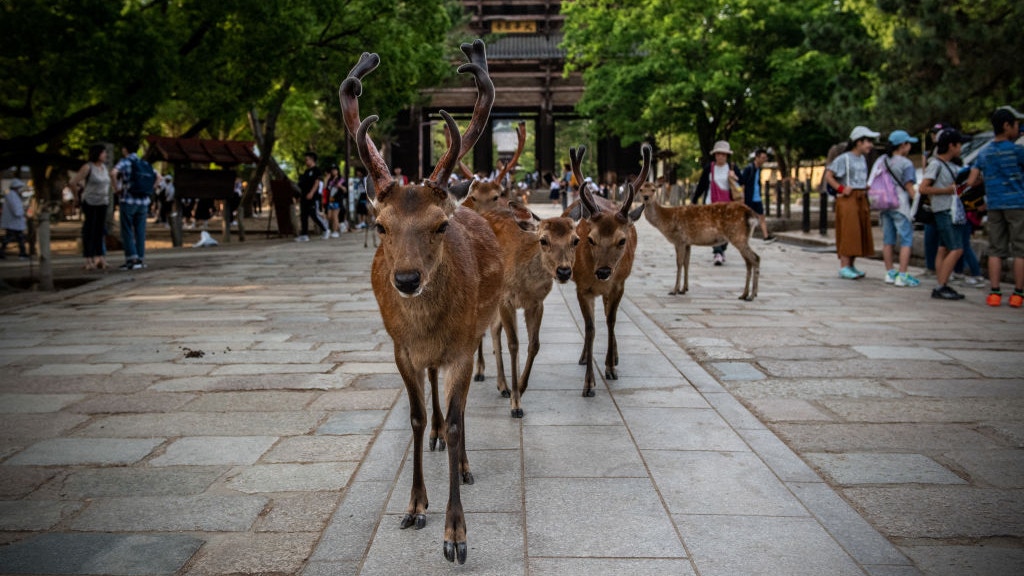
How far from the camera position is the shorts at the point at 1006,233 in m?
8.96

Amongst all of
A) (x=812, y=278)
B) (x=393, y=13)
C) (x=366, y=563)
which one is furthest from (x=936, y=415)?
(x=393, y=13)

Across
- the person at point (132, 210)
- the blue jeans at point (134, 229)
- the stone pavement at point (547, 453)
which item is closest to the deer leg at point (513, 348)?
the stone pavement at point (547, 453)

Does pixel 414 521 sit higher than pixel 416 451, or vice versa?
pixel 416 451

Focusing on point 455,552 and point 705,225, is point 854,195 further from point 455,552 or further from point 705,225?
point 455,552

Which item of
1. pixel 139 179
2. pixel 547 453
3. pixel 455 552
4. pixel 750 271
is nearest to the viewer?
pixel 455 552

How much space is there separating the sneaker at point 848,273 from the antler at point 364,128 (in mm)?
9725

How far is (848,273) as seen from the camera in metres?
12.1

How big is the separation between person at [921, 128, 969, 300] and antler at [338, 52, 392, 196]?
8347mm

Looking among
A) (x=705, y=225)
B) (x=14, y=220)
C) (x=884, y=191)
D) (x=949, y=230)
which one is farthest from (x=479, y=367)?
(x=14, y=220)

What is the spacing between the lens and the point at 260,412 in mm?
5215

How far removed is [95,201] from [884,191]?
11241 mm

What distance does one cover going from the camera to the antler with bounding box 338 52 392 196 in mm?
3684

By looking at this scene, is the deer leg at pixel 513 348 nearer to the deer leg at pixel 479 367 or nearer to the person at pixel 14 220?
the deer leg at pixel 479 367

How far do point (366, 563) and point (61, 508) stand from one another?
155 cm
